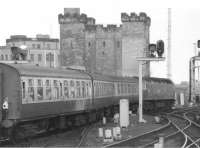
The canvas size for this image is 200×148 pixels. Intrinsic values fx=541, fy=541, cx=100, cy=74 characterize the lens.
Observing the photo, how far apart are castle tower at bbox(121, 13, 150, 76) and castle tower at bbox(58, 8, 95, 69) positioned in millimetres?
7311

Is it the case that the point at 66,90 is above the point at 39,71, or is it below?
below

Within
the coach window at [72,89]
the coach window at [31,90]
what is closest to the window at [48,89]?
the coach window at [31,90]

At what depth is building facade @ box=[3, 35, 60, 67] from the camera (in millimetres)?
115000

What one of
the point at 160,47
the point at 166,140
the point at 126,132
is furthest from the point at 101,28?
the point at 166,140

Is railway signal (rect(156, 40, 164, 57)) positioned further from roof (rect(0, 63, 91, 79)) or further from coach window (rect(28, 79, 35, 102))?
coach window (rect(28, 79, 35, 102))

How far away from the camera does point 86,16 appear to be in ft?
311

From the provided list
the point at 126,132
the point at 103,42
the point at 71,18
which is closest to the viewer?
the point at 126,132

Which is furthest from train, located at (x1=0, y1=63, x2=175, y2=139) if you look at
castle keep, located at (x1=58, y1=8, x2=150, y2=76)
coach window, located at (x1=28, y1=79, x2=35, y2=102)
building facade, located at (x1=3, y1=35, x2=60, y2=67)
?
building facade, located at (x1=3, y1=35, x2=60, y2=67)

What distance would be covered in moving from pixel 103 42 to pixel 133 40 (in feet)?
23.0

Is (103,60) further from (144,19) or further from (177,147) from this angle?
(177,147)

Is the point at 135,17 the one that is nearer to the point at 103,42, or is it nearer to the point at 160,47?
the point at 103,42

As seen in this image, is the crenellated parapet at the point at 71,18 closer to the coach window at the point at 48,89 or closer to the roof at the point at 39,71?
the roof at the point at 39,71

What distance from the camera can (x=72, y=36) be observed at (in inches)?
3642

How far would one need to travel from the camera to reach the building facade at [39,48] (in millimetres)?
115000
